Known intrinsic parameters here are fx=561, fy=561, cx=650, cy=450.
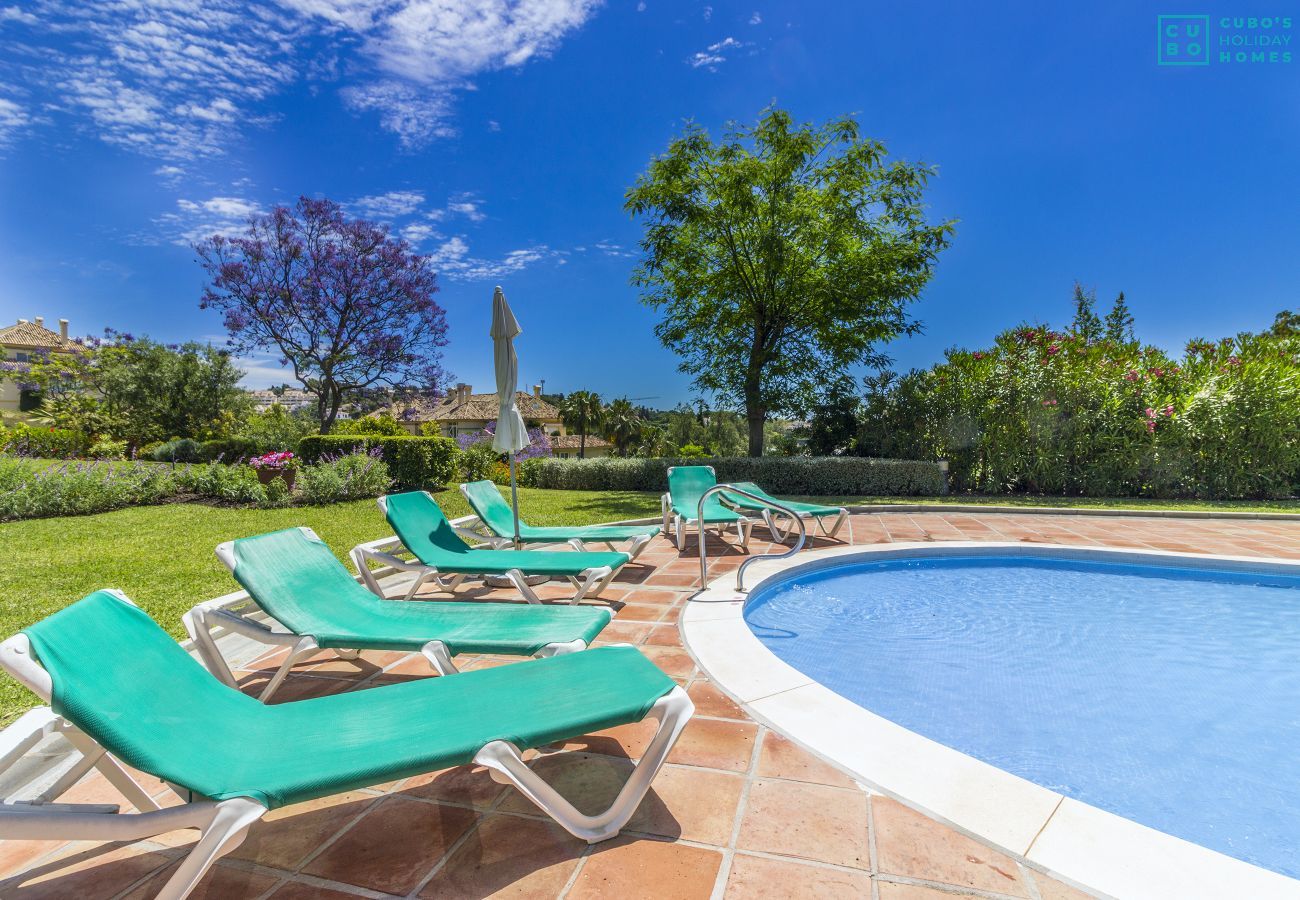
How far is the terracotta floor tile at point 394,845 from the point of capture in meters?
1.79

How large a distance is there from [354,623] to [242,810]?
5.86ft

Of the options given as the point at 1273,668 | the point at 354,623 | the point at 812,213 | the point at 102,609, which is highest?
the point at 812,213

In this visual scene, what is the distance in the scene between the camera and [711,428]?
5744cm

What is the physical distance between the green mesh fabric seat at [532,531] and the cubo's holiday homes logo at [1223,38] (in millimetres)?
12684

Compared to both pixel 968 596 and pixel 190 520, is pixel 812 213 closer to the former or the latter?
pixel 968 596

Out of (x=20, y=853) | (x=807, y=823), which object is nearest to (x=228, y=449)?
(x=20, y=853)

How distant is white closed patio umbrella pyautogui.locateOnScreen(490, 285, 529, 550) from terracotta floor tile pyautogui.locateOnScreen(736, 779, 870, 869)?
4096 millimetres

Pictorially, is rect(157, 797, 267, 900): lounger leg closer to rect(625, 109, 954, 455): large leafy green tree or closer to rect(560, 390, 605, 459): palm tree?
rect(625, 109, 954, 455): large leafy green tree

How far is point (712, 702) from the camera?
2977 millimetres

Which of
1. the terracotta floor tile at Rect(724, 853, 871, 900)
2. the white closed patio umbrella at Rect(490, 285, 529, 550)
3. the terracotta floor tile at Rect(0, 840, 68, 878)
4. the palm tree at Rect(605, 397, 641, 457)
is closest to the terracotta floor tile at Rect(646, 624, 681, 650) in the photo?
the terracotta floor tile at Rect(724, 853, 871, 900)

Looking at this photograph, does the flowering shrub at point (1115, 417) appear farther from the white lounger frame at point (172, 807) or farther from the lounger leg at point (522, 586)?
the white lounger frame at point (172, 807)

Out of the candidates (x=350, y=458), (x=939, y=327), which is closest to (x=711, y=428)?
(x=939, y=327)

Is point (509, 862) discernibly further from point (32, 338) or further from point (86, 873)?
point (32, 338)

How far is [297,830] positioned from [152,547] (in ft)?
24.0
